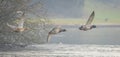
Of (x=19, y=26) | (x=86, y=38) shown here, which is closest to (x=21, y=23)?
(x=19, y=26)

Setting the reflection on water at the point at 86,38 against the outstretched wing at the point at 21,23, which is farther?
the reflection on water at the point at 86,38

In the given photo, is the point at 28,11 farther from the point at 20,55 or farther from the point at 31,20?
the point at 20,55

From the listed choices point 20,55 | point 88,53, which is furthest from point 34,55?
point 88,53

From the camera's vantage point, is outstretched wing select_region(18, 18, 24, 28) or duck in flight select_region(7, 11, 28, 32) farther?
outstretched wing select_region(18, 18, 24, 28)

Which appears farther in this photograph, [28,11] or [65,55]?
[28,11]

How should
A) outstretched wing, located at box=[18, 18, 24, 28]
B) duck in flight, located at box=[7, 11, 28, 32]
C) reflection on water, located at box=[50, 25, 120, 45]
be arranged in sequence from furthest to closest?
reflection on water, located at box=[50, 25, 120, 45] → outstretched wing, located at box=[18, 18, 24, 28] → duck in flight, located at box=[7, 11, 28, 32]

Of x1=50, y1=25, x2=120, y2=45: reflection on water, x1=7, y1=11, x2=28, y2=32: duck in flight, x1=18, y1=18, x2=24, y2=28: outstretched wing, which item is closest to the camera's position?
x1=7, y1=11, x2=28, y2=32: duck in flight

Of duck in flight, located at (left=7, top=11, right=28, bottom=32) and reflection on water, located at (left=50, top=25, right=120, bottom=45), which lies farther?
reflection on water, located at (left=50, top=25, right=120, bottom=45)

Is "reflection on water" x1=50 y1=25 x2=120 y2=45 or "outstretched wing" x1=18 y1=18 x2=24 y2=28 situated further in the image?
"reflection on water" x1=50 y1=25 x2=120 y2=45

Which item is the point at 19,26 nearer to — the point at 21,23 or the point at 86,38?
the point at 21,23

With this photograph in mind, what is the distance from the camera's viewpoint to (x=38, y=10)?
190 ft

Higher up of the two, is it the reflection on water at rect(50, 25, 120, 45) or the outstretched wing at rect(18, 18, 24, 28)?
the outstretched wing at rect(18, 18, 24, 28)

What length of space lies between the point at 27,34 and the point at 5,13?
2962mm

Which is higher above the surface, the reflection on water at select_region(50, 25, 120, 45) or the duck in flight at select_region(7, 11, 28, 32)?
the duck in flight at select_region(7, 11, 28, 32)
